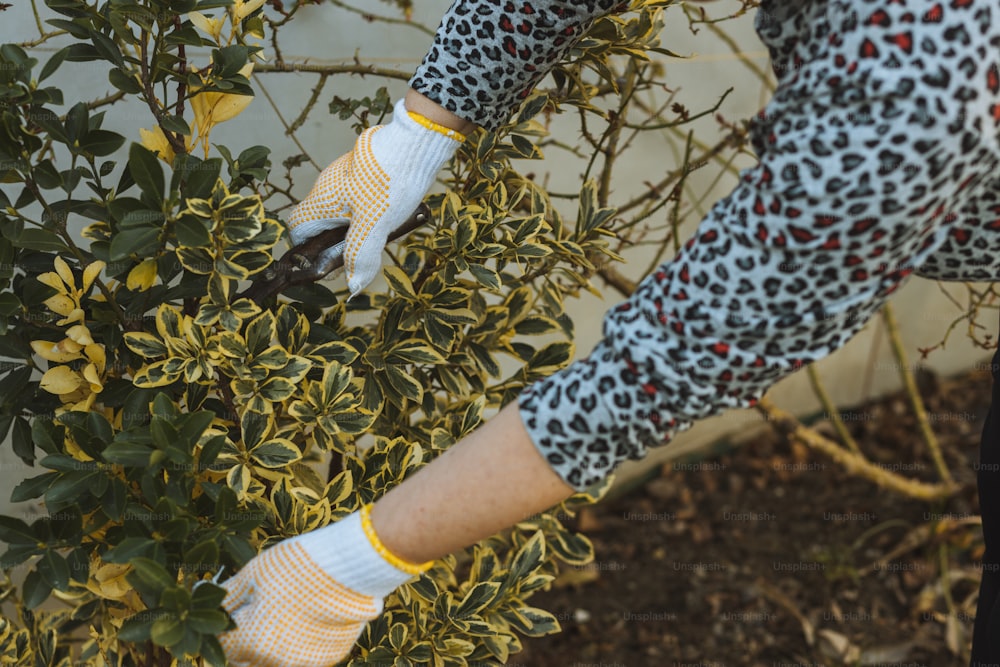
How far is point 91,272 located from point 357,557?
52cm

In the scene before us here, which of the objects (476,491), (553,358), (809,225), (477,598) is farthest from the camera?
(553,358)

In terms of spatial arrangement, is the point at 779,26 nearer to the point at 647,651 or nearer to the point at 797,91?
the point at 797,91

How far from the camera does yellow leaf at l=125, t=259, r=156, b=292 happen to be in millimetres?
1109

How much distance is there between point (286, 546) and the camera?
102 centimetres

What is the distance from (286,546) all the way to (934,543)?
2038mm

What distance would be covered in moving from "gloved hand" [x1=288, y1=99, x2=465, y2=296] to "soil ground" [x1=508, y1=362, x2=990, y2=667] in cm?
134

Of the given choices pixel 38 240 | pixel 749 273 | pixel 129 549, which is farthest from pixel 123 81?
pixel 749 273

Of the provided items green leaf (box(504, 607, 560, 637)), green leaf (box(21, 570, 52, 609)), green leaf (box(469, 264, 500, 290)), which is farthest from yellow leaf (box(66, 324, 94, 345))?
green leaf (box(504, 607, 560, 637))

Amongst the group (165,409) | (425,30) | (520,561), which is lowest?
(520,561)

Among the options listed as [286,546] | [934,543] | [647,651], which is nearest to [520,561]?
[286,546]

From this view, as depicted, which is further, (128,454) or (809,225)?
(128,454)

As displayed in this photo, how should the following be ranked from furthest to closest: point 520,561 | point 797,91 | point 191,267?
point 520,561, point 191,267, point 797,91

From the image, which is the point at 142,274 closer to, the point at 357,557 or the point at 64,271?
the point at 64,271

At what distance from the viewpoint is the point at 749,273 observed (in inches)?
32.2
